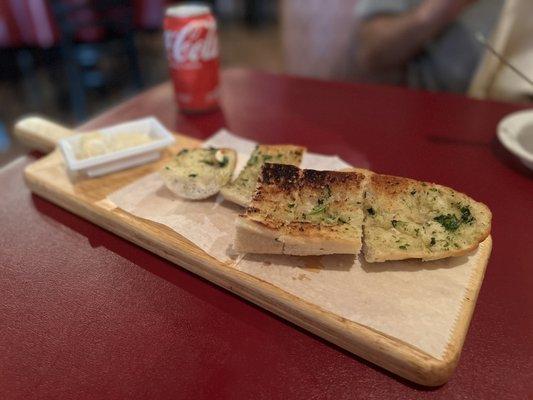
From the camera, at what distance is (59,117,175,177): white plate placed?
1090mm

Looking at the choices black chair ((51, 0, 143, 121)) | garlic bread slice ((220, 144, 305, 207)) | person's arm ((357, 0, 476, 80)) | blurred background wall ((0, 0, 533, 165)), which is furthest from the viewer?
black chair ((51, 0, 143, 121))

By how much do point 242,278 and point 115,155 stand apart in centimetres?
53

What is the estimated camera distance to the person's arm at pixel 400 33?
1833 mm

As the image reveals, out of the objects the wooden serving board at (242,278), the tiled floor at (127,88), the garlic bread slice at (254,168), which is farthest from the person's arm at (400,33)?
the tiled floor at (127,88)

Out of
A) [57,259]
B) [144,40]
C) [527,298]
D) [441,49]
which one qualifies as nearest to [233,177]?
[57,259]

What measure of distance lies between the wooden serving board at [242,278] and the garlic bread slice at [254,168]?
161 mm

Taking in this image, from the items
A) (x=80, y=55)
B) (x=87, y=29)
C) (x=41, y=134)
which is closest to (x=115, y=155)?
(x=41, y=134)

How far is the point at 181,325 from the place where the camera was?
778mm

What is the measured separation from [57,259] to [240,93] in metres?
1.05

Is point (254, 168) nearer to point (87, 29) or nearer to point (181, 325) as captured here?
point (181, 325)

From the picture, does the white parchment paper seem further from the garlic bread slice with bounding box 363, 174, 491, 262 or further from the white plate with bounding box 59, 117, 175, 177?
the white plate with bounding box 59, 117, 175, 177

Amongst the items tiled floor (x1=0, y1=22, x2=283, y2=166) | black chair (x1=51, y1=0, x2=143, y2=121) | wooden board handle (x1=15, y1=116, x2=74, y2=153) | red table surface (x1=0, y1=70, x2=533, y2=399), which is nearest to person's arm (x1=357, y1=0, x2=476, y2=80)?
red table surface (x1=0, y1=70, x2=533, y2=399)

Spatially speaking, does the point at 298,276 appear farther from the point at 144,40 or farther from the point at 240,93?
the point at 144,40

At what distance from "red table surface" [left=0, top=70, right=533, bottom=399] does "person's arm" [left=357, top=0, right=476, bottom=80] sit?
858 millimetres
